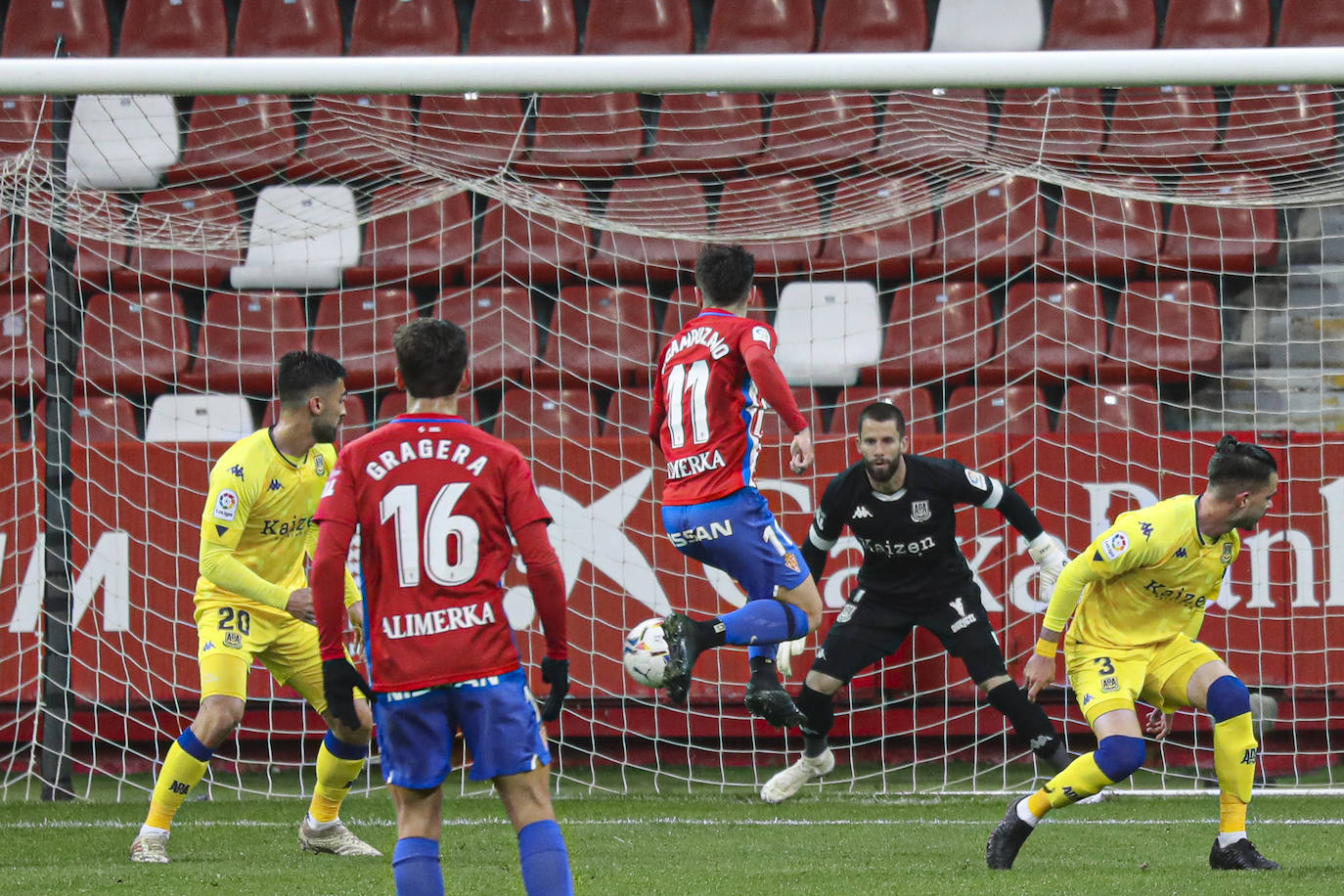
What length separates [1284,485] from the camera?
7.55 m

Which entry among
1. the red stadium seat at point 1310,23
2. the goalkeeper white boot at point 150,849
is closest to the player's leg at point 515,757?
the goalkeeper white boot at point 150,849

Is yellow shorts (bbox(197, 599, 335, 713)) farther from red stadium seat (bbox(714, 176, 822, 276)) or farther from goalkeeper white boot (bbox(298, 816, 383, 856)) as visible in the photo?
red stadium seat (bbox(714, 176, 822, 276))

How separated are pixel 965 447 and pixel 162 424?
4458 millimetres

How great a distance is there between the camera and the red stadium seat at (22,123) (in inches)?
360

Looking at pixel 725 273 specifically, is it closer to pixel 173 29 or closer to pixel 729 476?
pixel 729 476

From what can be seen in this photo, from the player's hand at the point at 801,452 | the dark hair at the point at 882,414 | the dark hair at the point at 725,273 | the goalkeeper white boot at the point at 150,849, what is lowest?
the goalkeeper white boot at the point at 150,849

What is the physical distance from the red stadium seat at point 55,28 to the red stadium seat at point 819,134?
466 centimetres

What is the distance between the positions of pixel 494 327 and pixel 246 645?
136 inches

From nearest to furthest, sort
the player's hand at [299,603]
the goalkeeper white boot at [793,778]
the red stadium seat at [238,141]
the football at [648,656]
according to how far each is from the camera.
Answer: the football at [648,656] → the player's hand at [299,603] → the goalkeeper white boot at [793,778] → the red stadium seat at [238,141]

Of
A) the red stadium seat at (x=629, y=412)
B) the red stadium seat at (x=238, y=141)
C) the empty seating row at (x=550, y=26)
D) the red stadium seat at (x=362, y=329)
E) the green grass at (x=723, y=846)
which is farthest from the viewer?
the empty seating row at (x=550, y=26)

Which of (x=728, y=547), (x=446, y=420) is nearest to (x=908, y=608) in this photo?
(x=728, y=547)

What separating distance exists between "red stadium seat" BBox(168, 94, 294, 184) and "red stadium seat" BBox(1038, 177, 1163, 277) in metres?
4.70

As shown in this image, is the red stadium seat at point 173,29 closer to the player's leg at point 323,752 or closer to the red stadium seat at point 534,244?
the red stadium seat at point 534,244

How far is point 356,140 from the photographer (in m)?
9.27
